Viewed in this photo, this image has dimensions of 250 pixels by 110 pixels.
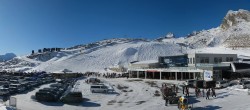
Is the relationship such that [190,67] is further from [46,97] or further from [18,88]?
[46,97]

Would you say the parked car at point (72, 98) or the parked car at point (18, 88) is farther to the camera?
the parked car at point (18, 88)

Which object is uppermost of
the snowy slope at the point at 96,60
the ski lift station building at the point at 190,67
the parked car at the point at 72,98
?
the snowy slope at the point at 96,60

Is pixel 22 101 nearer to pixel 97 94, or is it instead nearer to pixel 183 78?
pixel 97 94

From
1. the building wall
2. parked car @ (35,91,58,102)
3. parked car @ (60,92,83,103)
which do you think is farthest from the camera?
the building wall

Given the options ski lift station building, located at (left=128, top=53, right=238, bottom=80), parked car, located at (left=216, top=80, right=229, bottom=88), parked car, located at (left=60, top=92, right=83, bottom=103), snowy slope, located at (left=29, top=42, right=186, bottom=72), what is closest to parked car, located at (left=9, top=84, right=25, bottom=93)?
parked car, located at (left=60, top=92, right=83, bottom=103)

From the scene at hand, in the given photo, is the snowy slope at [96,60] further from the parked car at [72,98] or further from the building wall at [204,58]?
the parked car at [72,98]

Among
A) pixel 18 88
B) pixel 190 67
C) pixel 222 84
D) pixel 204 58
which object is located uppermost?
pixel 204 58

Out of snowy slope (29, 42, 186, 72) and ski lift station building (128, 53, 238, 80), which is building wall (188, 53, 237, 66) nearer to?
ski lift station building (128, 53, 238, 80)

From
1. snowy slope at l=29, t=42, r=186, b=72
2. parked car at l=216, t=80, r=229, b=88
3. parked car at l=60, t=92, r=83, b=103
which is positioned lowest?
parked car at l=60, t=92, r=83, b=103

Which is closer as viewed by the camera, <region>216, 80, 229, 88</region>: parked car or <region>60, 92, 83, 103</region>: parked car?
<region>60, 92, 83, 103</region>: parked car

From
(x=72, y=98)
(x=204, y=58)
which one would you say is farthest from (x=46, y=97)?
(x=204, y=58)

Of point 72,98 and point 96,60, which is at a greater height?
point 96,60

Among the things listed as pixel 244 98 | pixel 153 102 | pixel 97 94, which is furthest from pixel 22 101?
pixel 244 98

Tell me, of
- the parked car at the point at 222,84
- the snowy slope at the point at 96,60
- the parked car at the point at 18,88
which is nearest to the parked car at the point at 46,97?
the parked car at the point at 18,88
